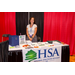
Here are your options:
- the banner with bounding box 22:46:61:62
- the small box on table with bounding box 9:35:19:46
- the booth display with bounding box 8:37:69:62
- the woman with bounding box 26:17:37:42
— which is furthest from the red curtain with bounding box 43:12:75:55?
the small box on table with bounding box 9:35:19:46

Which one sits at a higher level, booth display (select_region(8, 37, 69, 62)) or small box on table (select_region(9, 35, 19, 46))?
small box on table (select_region(9, 35, 19, 46))

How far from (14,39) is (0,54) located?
0.76 metres

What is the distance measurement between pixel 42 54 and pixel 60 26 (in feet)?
7.70

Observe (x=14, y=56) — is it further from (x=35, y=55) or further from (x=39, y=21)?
(x=39, y=21)

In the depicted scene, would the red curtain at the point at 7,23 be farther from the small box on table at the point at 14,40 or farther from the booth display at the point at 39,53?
the booth display at the point at 39,53

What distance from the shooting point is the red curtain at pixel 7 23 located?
4.05m

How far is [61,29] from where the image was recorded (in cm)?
442

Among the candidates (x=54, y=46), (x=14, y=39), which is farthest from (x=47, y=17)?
(x=14, y=39)

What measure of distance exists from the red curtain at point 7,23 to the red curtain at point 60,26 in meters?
1.37

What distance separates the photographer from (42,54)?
248 cm

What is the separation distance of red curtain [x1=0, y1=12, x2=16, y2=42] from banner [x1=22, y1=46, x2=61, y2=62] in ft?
6.79

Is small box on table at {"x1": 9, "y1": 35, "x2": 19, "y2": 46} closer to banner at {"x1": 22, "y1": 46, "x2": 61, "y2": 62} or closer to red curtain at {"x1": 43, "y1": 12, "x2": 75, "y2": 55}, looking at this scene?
banner at {"x1": 22, "y1": 46, "x2": 61, "y2": 62}

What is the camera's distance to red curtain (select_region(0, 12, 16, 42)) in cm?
405

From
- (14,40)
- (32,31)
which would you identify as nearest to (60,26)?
(32,31)
